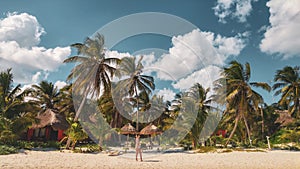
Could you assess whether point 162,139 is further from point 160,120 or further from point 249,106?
point 249,106

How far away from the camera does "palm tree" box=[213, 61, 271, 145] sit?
16844 mm

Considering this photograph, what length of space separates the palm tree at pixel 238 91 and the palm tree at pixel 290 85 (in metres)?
4.31

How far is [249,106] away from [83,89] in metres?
13.4

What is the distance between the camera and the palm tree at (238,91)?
16.8 m

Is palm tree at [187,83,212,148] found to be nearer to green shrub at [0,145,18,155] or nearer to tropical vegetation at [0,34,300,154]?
tropical vegetation at [0,34,300,154]

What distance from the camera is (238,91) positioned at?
16875 mm

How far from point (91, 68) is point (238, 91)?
11.3 m

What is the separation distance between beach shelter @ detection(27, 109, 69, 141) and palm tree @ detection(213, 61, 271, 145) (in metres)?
12.8

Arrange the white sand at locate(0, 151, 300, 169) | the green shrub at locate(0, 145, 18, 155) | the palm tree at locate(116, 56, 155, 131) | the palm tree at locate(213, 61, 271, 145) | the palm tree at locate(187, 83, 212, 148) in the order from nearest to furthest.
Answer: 1. the white sand at locate(0, 151, 300, 169)
2. the green shrub at locate(0, 145, 18, 155)
3. the palm tree at locate(187, 83, 212, 148)
4. the palm tree at locate(213, 61, 271, 145)
5. the palm tree at locate(116, 56, 155, 131)

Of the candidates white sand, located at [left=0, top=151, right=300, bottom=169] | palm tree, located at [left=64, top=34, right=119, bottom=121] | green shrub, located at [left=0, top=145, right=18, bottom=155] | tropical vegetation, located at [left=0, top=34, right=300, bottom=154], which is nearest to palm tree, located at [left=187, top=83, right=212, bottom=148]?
tropical vegetation, located at [left=0, top=34, right=300, bottom=154]

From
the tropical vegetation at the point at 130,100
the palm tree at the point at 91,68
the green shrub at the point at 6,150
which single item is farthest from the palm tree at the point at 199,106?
the green shrub at the point at 6,150

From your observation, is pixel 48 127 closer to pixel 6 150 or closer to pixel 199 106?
pixel 6 150

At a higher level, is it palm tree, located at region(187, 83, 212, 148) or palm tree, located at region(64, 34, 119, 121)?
palm tree, located at region(64, 34, 119, 121)

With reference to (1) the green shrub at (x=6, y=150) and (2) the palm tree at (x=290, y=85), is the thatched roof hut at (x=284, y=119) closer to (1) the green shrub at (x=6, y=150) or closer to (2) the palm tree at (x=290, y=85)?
(2) the palm tree at (x=290, y=85)
